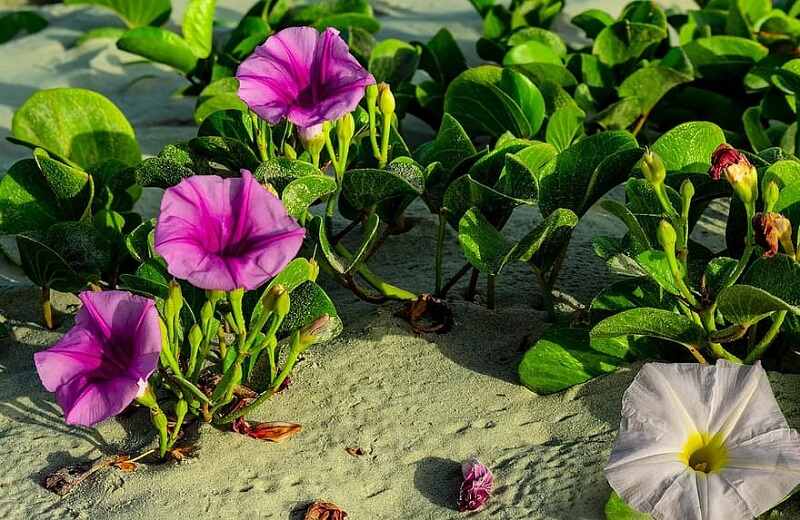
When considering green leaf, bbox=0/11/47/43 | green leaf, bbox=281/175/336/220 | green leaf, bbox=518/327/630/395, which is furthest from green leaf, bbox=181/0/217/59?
green leaf, bbox=518/327/630/395

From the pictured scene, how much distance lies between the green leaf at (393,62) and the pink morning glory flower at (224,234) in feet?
3.97

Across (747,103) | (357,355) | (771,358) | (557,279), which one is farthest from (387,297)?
(747,103)

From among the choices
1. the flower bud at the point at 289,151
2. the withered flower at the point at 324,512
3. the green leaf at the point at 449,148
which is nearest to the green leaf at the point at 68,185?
the flower bud at the point at 289,151

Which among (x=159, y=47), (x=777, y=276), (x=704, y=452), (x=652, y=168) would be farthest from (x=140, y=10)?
(x=704, y=452)

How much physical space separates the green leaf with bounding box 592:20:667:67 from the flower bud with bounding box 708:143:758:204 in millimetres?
1160

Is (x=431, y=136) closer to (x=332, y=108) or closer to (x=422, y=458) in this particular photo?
(x=332, y=108)

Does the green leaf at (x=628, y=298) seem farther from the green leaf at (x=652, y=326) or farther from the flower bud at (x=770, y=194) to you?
the flower bud at (x=770, y=194)

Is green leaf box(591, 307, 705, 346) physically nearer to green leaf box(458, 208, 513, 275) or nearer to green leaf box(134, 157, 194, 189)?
green leaf box(458, 208, 513, 275)

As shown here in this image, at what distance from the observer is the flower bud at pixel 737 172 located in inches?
63.1

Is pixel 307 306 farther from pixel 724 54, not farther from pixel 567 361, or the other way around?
pixel 724 54

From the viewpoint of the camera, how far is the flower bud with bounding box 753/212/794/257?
5.29 ft

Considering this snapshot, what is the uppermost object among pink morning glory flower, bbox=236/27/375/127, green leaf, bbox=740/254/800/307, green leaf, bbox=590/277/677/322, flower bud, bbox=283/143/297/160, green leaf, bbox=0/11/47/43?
pink morning glory flower, bbox=236/27/375/127

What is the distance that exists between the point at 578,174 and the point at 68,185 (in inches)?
33.7

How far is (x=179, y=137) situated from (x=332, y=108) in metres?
1.19
